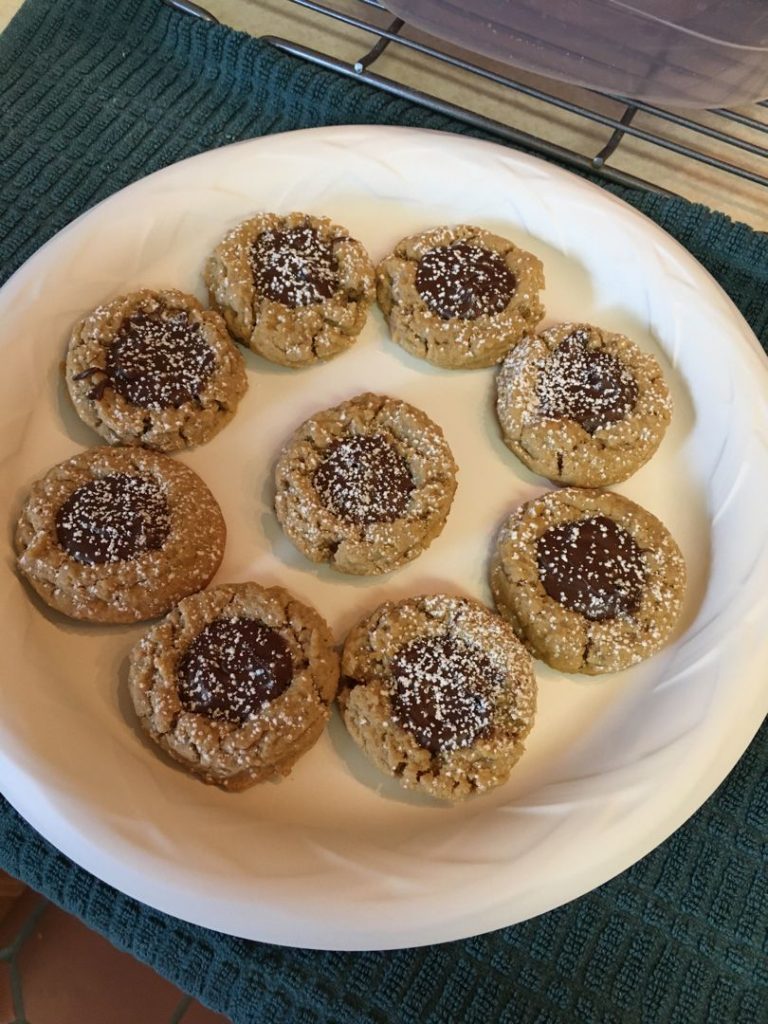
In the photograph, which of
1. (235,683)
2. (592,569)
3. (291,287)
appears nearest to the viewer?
(235,683)

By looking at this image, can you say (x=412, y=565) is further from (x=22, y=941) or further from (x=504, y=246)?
(x=22, y=941)

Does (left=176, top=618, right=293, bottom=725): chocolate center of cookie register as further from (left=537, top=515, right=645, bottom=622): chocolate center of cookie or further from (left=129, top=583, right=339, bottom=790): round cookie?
(left=537, top=515, right=645, bottom=622): chocolate center of cookie

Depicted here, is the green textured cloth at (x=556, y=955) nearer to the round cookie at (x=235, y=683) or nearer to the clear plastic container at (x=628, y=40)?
the round cookie at (x=235, y=683)

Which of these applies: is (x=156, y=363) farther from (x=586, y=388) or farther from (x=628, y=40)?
(x=628, y=40)

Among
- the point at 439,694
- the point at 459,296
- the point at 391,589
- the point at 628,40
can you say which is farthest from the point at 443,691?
the point at 628,40

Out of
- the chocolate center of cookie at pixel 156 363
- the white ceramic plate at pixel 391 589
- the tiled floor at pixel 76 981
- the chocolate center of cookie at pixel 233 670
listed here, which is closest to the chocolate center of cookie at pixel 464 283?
the white ceramic plate at pixel 391 589

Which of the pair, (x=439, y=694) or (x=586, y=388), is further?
(x=586, y=388)

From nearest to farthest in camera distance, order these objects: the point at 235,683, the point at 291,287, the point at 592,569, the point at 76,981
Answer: the point at 235,683
the point at 592,569
the point at 291,287
the point at 76,981
